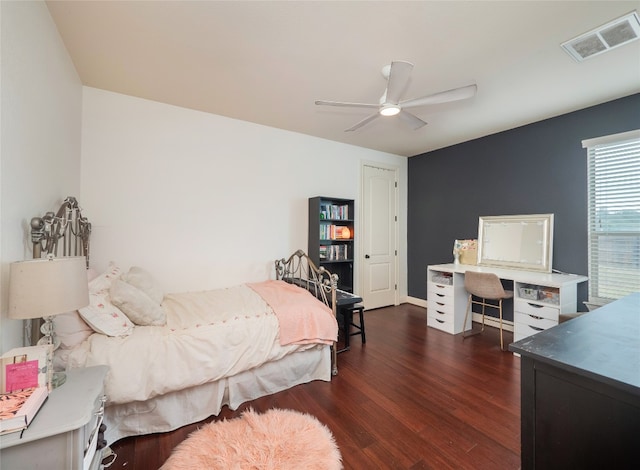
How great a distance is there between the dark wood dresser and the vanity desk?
1865 mm

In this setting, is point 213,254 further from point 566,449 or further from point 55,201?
point 566,449

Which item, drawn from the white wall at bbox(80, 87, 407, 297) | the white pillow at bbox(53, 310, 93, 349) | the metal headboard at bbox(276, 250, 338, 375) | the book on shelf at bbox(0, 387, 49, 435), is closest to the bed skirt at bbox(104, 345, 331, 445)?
the metal headboard at bbox(276, 250, 338, 375)

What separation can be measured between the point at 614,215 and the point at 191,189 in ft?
14.4

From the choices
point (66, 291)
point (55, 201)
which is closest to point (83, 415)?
point (66, 291)

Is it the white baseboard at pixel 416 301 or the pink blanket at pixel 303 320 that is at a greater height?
the pink blanket at pixel 303 320

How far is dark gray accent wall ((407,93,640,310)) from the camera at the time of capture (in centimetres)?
295

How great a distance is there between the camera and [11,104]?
1.24 m

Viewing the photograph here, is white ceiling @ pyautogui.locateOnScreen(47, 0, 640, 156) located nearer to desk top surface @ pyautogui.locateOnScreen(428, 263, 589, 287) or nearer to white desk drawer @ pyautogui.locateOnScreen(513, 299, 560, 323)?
desk top surface @ pyautogui.locateOnScreen(428, 263, 589, 287)

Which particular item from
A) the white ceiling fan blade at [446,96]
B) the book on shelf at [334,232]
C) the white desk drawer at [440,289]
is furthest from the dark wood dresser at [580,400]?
the book on shelf at [334,232]

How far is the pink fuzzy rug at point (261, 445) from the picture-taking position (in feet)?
4.73

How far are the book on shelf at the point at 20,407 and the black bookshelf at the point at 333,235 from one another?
2.73 meters

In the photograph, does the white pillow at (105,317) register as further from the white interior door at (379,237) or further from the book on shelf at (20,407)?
the white interior door at (379,237)

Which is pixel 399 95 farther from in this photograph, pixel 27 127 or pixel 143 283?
pixel 143 283

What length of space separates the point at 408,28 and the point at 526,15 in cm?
69
